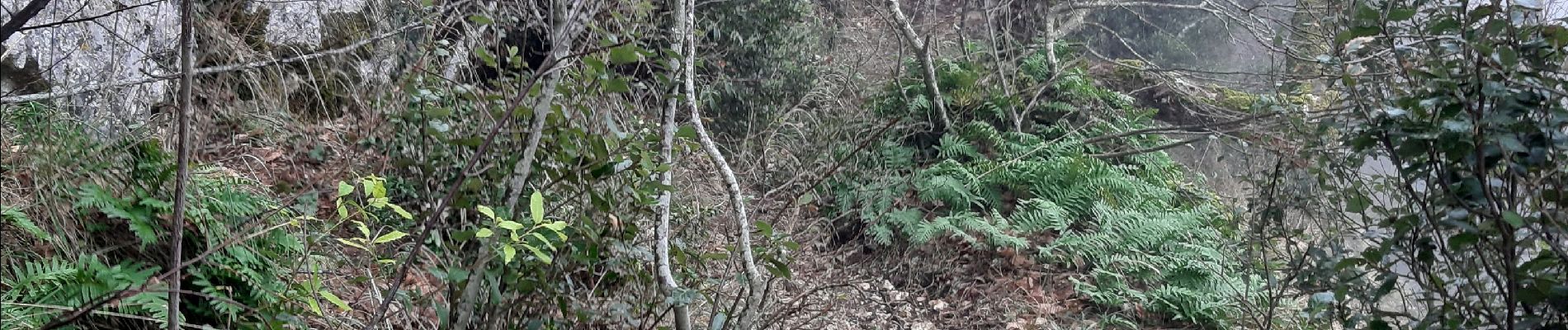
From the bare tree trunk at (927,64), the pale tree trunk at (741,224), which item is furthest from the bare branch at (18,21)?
the bare tree trunk at (927,64)

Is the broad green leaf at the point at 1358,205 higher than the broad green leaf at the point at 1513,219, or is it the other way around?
the broad green leaf at the point at 1513,219

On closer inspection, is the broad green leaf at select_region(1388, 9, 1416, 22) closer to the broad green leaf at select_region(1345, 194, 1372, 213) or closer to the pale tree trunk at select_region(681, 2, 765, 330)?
the broad green leaf at select_region(1345, 194, 1372, 213)

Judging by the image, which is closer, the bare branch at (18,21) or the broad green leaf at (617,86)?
the bare branch at (18,21)

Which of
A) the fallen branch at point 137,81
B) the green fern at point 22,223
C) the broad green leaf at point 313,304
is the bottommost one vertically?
the broad green leaf at point 313,304

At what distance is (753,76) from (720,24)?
510 mm

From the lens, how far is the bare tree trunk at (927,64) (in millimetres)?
7410

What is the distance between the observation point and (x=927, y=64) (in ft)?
24.8

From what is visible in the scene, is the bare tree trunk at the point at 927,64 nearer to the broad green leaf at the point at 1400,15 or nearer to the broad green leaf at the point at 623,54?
the broad green leaf at the point at 1400,15

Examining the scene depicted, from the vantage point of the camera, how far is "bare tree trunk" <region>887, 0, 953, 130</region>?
7410mm

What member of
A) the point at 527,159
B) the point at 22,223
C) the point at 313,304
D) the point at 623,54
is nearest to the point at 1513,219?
the point at 623,54

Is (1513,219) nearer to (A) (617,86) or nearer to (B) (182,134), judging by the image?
(A) (617,86)

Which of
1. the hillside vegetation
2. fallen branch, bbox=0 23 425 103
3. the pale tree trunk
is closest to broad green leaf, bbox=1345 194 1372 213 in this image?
the hillside vegetation

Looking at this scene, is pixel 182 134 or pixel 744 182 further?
Answer: pixel 744 182

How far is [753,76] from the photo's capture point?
7379mm
